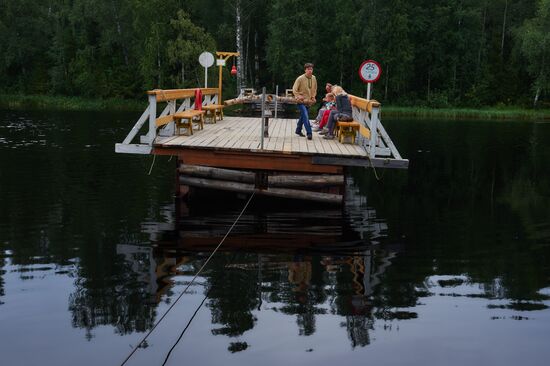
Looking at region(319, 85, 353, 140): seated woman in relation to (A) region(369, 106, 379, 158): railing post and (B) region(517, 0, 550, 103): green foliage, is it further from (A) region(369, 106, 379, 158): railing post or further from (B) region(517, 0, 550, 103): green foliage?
(B) region(517, 0, 550, 103): green foliage

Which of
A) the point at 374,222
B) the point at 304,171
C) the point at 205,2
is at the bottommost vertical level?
the point at 374,222

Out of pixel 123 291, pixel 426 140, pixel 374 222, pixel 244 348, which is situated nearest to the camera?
pixel 244 348

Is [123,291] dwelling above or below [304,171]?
below

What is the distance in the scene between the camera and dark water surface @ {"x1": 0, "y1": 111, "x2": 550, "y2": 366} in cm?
630

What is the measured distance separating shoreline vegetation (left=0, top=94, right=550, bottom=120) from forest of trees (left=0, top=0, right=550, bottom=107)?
2213 mm

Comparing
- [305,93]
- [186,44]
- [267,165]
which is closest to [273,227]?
[267,165]

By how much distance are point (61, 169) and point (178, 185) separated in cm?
572

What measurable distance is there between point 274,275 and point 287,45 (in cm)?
4817

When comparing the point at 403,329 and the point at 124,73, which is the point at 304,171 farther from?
the point at 124,73

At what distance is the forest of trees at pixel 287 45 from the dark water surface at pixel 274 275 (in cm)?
3818

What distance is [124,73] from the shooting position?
5853cm

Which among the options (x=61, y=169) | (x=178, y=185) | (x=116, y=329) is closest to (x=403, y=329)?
(x=116, y=329)

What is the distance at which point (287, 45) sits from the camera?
54750 mm

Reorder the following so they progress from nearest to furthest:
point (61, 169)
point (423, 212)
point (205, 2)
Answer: point (423, 212) < point (61, 169) < point (205, 2)
